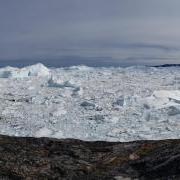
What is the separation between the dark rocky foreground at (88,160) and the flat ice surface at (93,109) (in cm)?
2064

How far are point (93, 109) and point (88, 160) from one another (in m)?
34.6

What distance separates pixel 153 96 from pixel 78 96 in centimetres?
780

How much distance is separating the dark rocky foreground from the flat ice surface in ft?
67.7

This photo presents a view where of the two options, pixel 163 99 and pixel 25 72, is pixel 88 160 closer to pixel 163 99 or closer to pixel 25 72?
pixel 163 99

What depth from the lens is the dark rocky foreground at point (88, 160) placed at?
465cm

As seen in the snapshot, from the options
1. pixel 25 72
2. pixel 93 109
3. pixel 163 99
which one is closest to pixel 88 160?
pixel 93 109

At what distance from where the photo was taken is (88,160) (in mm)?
5301

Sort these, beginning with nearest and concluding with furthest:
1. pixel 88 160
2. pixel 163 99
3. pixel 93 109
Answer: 1. pixel 88 160
2. pixel 93 109
3. pixel 163 99

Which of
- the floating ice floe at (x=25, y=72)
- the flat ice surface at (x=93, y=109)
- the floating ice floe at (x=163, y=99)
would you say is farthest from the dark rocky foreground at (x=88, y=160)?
the floating ice floe at (x=25, y=72)

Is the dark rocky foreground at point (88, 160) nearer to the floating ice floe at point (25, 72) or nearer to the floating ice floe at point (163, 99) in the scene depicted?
the floating ice floe at point (163, 99)

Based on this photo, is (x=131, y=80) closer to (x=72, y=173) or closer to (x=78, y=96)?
(x=78, y=96)

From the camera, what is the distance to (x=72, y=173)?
4.80 m

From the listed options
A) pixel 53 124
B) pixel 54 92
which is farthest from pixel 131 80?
pixel 53 124

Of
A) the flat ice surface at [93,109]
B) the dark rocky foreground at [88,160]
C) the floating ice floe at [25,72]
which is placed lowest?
the dark rocky foreground at [88,160]
